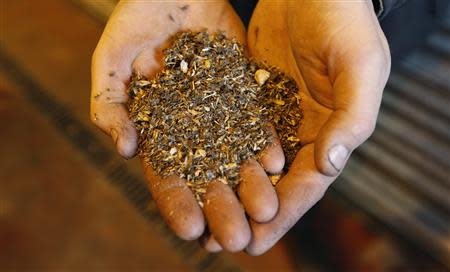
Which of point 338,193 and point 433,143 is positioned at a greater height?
point 433,143

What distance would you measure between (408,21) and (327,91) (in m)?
0.63

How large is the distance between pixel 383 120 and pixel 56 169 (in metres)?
1.65

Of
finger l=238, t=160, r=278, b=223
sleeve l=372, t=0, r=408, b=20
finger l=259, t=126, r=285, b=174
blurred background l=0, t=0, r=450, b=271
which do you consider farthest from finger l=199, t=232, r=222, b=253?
sleeve l=372, t=0, r=408, b=20

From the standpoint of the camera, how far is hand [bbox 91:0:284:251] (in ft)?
3.43

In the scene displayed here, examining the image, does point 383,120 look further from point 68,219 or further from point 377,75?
point 68,219

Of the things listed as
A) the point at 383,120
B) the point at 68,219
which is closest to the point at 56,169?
the point at 68,219

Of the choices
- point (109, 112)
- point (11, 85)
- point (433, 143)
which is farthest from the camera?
point (11, 85)

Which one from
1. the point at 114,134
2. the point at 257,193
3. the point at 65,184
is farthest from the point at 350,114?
the point at 65,184

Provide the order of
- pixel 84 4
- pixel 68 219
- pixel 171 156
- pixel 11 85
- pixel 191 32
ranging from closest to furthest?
pixel 171 156
pixel 191 32
pixel 68 219
pixel 11 85
pixel 84 4

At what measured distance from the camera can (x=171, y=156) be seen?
1.18m

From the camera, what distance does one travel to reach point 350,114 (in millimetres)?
989

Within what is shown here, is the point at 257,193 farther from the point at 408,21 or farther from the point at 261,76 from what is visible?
the point at 408,21

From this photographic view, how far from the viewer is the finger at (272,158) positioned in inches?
44.9

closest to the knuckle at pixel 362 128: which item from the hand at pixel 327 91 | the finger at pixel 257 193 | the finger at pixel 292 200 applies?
the hand at pixel 327 91
